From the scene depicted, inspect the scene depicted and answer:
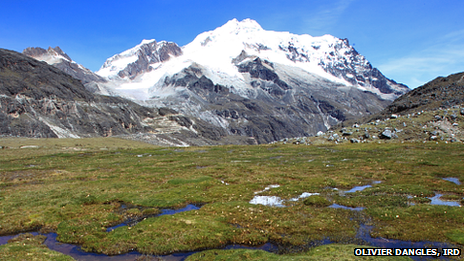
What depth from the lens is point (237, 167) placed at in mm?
46750

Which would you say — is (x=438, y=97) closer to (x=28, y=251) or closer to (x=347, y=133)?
(x=347, y=133)

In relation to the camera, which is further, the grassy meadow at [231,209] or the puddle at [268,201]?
the puddle at [268,201]

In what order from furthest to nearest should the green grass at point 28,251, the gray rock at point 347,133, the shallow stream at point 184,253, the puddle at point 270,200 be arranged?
the gray rock at point 347,133
the puddle at point 270,200
the shallow stream at point 184,253
the green grass at point 28,251

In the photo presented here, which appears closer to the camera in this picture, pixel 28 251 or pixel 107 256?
pixel 28 251

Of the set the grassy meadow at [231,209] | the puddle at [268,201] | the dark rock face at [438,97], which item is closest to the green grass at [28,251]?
the grassy meadow at [231,209]

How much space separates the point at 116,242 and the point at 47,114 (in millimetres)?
201152

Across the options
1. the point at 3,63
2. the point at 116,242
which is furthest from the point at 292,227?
the point at 3,63

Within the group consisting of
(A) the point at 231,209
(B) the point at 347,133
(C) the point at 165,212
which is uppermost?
(B) the point at 347,133

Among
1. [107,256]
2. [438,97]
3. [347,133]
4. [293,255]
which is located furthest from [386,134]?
[107,256]

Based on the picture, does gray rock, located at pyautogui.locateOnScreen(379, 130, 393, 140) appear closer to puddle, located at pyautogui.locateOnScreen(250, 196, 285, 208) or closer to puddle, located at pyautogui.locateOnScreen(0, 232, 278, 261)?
puddle, located at pyautogui.locateOnScreen(250, 196, 285, 208)

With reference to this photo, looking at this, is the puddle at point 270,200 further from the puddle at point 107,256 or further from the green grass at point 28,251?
the green grass at point 28,251

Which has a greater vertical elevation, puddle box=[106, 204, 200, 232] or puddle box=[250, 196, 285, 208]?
puddle box=[250, 196, 285, 208]

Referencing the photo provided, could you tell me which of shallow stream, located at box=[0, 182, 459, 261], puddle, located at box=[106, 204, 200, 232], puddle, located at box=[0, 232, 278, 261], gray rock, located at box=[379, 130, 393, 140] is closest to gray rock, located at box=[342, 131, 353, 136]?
gray rock, located at box=[379, 130, 393, 140]

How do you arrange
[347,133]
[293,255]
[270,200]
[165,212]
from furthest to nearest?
1. [347,133]
2. [270,200]
3. [165,212]
4. [293,255]
